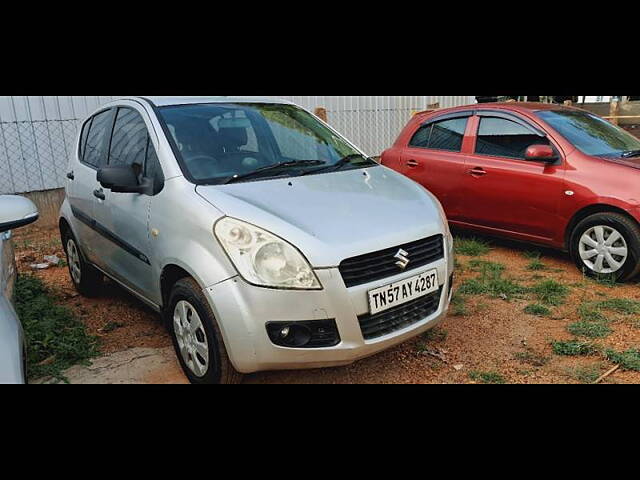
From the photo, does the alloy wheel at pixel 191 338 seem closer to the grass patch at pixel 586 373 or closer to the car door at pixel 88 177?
the car door at pixel 88 177

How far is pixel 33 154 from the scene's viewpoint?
24.4 feet

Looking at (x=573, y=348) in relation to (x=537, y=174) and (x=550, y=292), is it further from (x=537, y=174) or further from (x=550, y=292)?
(x=537, y=174)

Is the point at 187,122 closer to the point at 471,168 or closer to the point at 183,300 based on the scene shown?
the point at 183,300

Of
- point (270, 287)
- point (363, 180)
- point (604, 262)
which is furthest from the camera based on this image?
point (604, 262)

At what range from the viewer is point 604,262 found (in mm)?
4578

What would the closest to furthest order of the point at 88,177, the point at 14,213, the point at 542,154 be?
the point at 14,213 < the point at 88,177 < the point at 542,154

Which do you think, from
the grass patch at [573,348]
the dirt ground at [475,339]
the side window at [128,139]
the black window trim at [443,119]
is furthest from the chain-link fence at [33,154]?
the grass patch at [573,348]

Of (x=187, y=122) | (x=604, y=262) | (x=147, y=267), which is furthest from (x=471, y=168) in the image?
(x=147, y=267)

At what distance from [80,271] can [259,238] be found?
2698mm

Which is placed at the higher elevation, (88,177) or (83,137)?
(83,137)

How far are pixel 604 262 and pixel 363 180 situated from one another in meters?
2.62

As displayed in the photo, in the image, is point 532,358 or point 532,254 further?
point 532,254

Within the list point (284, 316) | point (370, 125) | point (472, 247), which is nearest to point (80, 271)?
point (284, 316)
